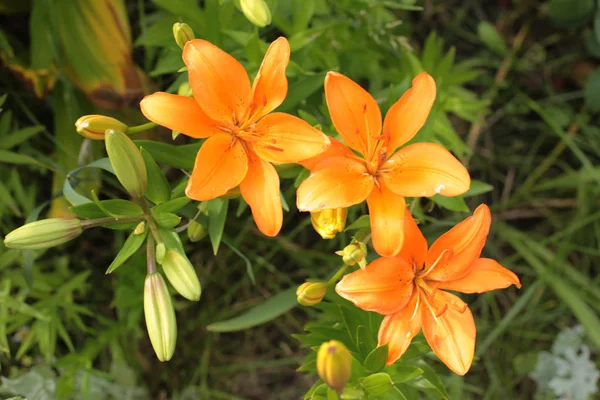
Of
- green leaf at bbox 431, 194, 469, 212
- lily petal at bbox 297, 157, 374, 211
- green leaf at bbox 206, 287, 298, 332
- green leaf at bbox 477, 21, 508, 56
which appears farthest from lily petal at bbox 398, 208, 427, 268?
green leaf at bbox 477, 21, 508, 56

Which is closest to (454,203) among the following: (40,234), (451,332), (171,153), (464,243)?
(464,243)

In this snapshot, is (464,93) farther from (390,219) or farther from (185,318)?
(185,318)

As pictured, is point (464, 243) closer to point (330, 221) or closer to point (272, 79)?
point (330, 221)

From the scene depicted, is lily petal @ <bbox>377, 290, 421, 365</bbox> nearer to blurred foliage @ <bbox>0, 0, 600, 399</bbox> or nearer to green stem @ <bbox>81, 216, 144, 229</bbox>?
blurred foliage @ <bbox>0, 0, 600, 399</bbox>

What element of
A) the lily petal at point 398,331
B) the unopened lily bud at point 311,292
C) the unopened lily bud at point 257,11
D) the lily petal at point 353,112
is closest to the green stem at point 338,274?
the unopened lily bud at point 311,292

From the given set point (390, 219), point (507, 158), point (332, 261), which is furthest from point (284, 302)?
point (507, 158)
